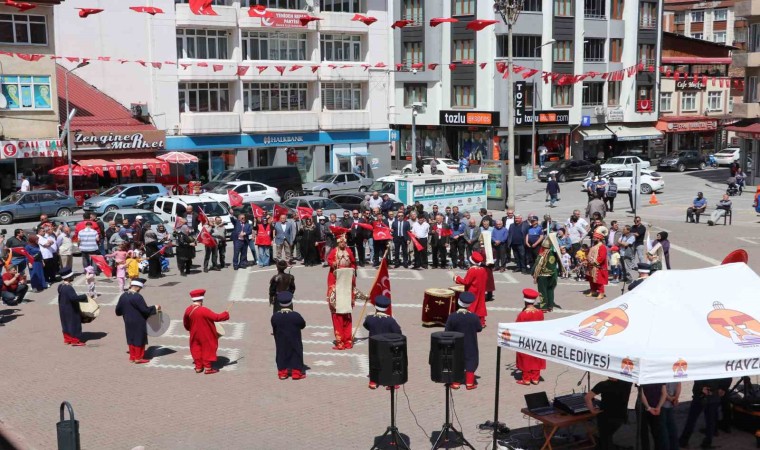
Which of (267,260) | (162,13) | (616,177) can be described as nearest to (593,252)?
(267,260)

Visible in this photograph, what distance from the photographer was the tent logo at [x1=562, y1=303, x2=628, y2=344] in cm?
1020

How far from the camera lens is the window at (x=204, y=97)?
4856 cm

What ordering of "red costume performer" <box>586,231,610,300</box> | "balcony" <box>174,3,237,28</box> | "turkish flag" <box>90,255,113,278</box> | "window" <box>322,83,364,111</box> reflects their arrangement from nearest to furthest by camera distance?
"red costume performer" <box>586,231,610,300</box>
"turkish flag" <box>90,255,113,278</box>
"balcony" <box>174,3,237,28</box>
"window" <box>322,83,364,111</box>

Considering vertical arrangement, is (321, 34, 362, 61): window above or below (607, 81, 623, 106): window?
above

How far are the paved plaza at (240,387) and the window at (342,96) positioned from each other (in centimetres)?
3195

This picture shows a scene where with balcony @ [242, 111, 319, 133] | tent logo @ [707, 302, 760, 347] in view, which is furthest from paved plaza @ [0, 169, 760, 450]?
balcony @ [242, 111, 319, 133]

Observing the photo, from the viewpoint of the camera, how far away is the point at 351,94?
54.6 m

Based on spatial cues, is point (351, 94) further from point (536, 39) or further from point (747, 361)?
point (747, 361)

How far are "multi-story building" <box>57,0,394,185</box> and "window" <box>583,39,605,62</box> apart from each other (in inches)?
631

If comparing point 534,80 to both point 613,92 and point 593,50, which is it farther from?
point 613,92

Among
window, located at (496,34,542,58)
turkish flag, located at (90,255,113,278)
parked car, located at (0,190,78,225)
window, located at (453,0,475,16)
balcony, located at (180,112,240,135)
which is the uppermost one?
window, located at (453,0,475,16)

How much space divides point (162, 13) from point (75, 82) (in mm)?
6057

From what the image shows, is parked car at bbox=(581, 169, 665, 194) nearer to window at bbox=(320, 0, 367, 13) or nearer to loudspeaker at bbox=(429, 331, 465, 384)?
window at bbox=(320, 0, 367, 13)

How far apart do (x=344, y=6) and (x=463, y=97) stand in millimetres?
11943
